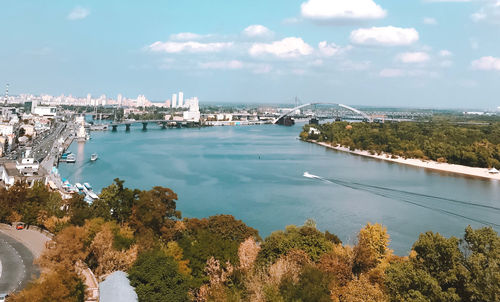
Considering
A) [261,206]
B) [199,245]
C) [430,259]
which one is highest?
[430,259]

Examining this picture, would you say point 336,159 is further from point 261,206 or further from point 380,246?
point 380,246

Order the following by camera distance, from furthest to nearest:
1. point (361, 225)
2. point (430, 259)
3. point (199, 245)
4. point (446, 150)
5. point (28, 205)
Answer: point (446, 150), point (361, 225), point (28, 205), point (199, 245), point (430, 259)

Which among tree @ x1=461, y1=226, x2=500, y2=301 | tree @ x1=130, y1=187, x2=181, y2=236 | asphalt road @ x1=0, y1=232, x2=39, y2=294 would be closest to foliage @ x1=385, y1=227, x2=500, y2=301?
tree @ x1=461, y1=226, x2=500, y2=301

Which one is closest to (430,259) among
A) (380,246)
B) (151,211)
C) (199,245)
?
(380,246)

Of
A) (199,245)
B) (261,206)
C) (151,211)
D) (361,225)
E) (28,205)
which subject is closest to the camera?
(199,245)

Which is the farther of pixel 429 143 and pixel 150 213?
pixel 429 143

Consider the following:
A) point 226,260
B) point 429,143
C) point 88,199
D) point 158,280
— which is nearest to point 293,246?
point 226,260

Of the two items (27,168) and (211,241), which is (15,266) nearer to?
(211,241)

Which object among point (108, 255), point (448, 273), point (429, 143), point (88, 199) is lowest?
point (88, 199)
